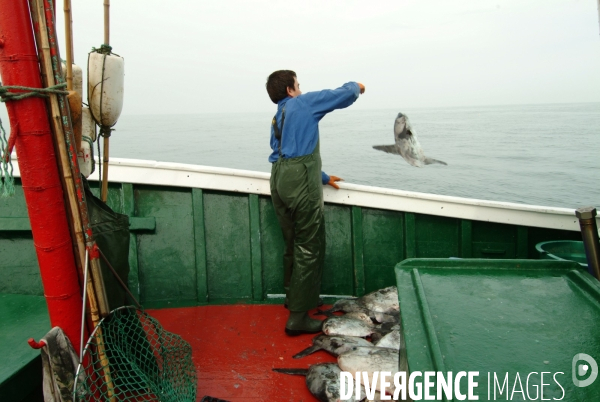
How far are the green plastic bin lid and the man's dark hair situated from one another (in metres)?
1.95

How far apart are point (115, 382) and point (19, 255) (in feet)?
6.19

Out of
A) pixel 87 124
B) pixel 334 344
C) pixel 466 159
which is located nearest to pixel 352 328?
pixel 334 344

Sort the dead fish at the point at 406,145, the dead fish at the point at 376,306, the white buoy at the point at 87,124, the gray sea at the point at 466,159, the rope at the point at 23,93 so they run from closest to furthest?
the rope at the point at 23,93 → the white buoy at the point at 87,124 → the dead fish at the point at 376,306 → the dead fish at the point at 406,145 → the gray sea at the point at 466,159

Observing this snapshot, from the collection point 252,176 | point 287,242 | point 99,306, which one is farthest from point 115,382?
point 252,176

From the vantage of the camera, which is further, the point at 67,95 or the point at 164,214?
the point at 164,214

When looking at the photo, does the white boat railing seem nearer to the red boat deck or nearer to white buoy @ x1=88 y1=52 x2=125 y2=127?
the red boat deck

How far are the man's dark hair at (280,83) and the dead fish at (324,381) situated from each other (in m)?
2.13

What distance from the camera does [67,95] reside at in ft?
7.50

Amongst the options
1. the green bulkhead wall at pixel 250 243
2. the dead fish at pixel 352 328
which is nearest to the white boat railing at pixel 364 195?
the green bulkhead wall at pixel 250 243

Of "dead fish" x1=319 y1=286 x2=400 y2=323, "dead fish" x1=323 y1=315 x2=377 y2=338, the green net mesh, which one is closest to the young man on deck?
"dead fish" x1=323 y1=315 x2=377 y2=338

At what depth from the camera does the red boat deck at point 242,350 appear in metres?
3.06

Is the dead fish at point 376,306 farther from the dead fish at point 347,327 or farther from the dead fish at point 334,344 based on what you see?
the dead fish at point 334,344

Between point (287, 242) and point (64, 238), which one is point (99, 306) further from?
point (287, 242)

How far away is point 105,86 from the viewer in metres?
2.65
